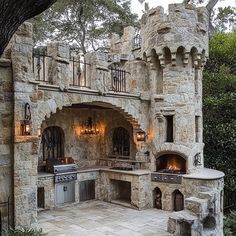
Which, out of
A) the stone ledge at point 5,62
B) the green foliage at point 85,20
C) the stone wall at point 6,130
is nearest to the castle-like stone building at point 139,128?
the stone wall at point 6,130

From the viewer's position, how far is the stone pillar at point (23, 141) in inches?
288

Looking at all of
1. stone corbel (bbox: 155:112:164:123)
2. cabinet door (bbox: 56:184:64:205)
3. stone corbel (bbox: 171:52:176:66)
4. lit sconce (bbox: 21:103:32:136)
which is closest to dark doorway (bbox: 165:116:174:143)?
stone corbel (bbox: 155:112:164:123)

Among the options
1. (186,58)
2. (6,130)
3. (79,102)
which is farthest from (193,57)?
(6,130)

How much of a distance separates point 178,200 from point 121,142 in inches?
143

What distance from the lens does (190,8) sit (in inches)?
446

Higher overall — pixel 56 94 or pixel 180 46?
pixel 180 46

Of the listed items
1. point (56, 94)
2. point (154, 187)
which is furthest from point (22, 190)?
point (154, 187)

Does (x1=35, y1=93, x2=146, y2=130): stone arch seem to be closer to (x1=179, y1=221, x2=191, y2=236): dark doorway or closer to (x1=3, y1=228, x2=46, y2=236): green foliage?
(x1=3, y1=228, x2=46, y2=236): green foliage

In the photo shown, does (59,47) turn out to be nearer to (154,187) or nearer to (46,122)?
(46,122)

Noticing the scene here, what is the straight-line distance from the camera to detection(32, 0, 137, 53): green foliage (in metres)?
18.9

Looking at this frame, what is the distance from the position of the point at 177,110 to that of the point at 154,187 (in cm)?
292

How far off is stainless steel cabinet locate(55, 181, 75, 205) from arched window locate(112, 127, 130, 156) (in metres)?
2.64

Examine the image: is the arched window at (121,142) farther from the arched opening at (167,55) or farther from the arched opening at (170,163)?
the arched opening at (167,55)

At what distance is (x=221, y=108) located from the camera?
46.6ft
